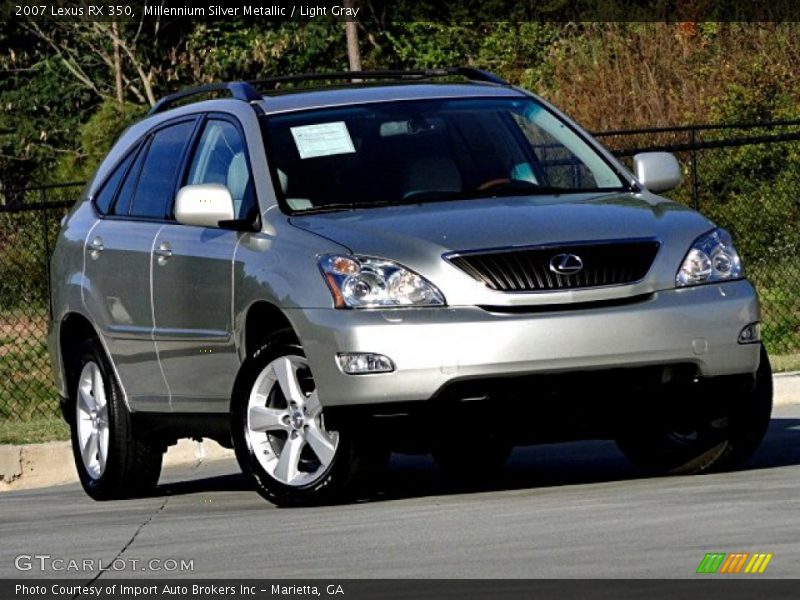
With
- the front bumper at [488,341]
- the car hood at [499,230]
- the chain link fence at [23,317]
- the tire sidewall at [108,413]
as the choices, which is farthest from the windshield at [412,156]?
the chain link fence at [23,317]

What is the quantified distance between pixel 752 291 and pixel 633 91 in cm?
2416

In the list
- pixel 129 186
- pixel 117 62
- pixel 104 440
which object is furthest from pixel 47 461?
pixel 117 62

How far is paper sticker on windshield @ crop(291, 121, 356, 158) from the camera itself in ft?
32.1

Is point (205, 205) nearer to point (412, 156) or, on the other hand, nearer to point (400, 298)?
point (412, 156)

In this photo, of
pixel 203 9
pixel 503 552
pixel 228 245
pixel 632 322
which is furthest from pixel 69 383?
pixel 203 9

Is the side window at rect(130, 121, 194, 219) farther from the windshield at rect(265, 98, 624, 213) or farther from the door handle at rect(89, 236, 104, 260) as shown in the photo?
the windshield at rect(265, 98, 624, 213)

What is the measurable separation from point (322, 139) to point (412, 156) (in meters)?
0.39

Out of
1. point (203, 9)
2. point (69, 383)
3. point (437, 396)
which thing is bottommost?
point (203, 9)

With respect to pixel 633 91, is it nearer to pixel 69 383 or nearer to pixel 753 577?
pixel 69 383

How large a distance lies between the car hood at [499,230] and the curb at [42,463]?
4178mm

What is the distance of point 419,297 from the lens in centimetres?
862

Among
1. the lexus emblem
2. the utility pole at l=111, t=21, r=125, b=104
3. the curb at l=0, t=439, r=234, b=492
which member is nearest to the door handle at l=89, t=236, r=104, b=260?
the curb at l=0, t=439, r=234, b=492

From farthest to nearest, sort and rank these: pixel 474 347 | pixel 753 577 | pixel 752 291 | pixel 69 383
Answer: pixel 69 383 → pixel 752 291 → pixel 474 347 → pixel 753 577

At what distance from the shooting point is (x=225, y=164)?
33.2 feet
